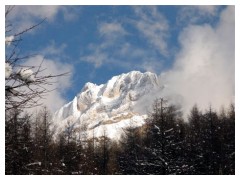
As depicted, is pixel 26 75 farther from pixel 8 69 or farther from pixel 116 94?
pixel 116 94

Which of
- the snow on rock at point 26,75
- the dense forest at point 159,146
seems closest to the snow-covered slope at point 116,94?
the dense forest at point 159,146

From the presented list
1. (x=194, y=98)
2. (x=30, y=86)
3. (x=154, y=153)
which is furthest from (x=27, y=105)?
(x=154, y=153)

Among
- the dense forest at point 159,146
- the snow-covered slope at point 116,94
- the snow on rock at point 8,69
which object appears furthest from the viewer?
the dense forest at point 159,146

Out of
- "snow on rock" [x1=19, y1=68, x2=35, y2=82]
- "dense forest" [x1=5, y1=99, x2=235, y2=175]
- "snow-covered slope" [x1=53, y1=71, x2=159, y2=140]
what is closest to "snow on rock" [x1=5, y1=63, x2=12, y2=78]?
"snow on rock" [x1=19, y1=68, x2=35, y2=82]

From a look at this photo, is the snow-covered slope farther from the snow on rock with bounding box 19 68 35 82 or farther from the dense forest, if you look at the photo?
the snow on rock with bounding box 19 68 35 82

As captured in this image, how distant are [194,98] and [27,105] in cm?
683

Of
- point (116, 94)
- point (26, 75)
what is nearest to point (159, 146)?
point (116, 94)

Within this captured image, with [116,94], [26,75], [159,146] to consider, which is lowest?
[159,146]

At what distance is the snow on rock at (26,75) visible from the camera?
10.0 feet

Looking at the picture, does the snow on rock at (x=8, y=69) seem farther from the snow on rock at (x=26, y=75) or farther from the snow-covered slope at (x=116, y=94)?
the snow-covered slope at (x=116, y=94)

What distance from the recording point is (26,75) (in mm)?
3070

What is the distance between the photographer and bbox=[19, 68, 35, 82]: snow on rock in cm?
306

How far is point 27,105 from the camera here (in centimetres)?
301
